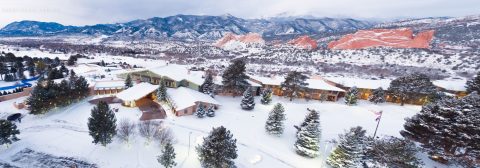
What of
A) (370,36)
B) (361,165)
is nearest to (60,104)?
(361,165)

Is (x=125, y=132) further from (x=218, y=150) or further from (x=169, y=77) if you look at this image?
(x=169, y=77)

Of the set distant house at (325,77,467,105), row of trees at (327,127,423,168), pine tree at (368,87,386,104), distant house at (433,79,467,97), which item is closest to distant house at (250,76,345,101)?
distant house at (325,77,467,105)

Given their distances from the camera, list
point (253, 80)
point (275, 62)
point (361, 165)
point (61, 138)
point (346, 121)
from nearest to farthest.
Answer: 1. point (361, 165)
2. point (61, 138)
3. point (346, 121)
4. point (253, 80)
5. point (275, 62)

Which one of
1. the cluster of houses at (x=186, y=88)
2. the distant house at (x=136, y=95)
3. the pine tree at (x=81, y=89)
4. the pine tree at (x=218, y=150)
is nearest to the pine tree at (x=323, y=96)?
the cluster of houses at (x=186, y=88)

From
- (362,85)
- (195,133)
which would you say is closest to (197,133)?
(195,133)

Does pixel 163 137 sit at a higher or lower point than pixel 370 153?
higher

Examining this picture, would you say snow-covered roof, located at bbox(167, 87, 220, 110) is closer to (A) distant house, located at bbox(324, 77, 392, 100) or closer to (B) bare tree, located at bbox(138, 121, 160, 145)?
(B) bare tree, located at bbox(138, 121, 160, 145)

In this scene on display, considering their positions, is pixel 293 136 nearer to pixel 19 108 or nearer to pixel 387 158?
pixel 387 158
